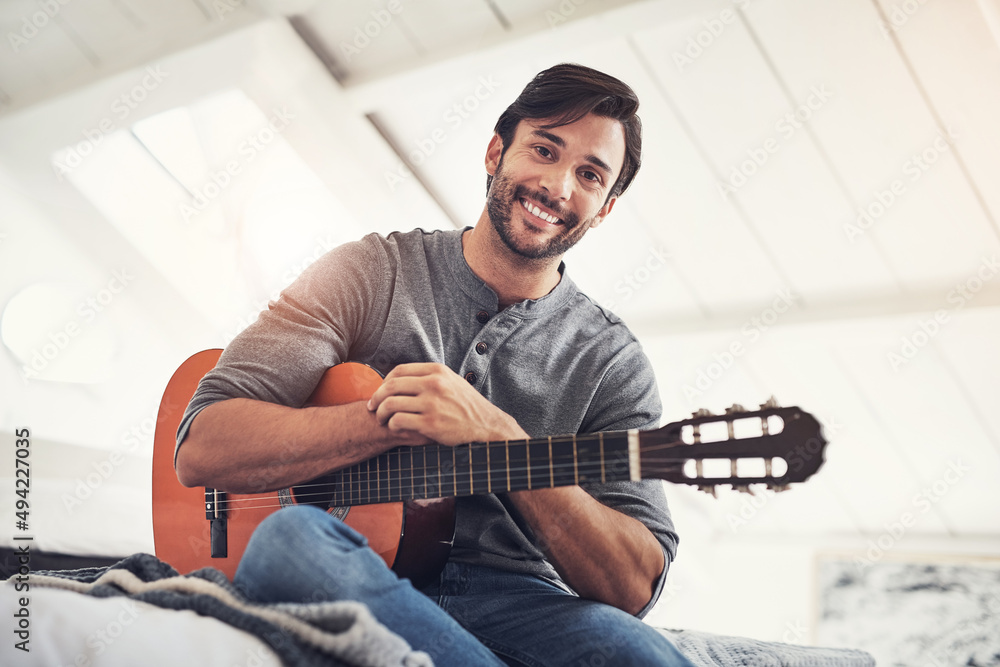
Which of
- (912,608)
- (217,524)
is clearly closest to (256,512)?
(217,524)

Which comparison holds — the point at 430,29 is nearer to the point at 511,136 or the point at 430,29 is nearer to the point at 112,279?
the point at 511,136

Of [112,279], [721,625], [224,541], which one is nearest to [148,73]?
[112,279]

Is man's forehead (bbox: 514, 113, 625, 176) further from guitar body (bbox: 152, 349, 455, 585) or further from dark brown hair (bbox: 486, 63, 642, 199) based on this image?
guitar body (bbox: 152, 349, 455, 585)

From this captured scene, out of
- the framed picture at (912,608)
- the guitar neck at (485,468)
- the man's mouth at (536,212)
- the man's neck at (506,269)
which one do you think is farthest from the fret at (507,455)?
the framed picture at (912,608)

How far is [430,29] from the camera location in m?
1.85

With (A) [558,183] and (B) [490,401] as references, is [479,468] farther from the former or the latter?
(A) [558,183]

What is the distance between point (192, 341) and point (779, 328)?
5.83ft

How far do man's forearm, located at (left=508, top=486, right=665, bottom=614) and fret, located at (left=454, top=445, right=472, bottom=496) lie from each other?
0.08 m

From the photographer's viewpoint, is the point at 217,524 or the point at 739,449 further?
the point at 217,524

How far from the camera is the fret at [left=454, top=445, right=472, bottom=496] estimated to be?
0.91m

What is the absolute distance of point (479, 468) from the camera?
901mm

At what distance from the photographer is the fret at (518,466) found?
2.84 ft

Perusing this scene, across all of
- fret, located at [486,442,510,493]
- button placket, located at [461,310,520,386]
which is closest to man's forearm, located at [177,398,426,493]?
fret, located at [486,442,510,493]

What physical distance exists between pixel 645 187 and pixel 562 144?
3.28ft
